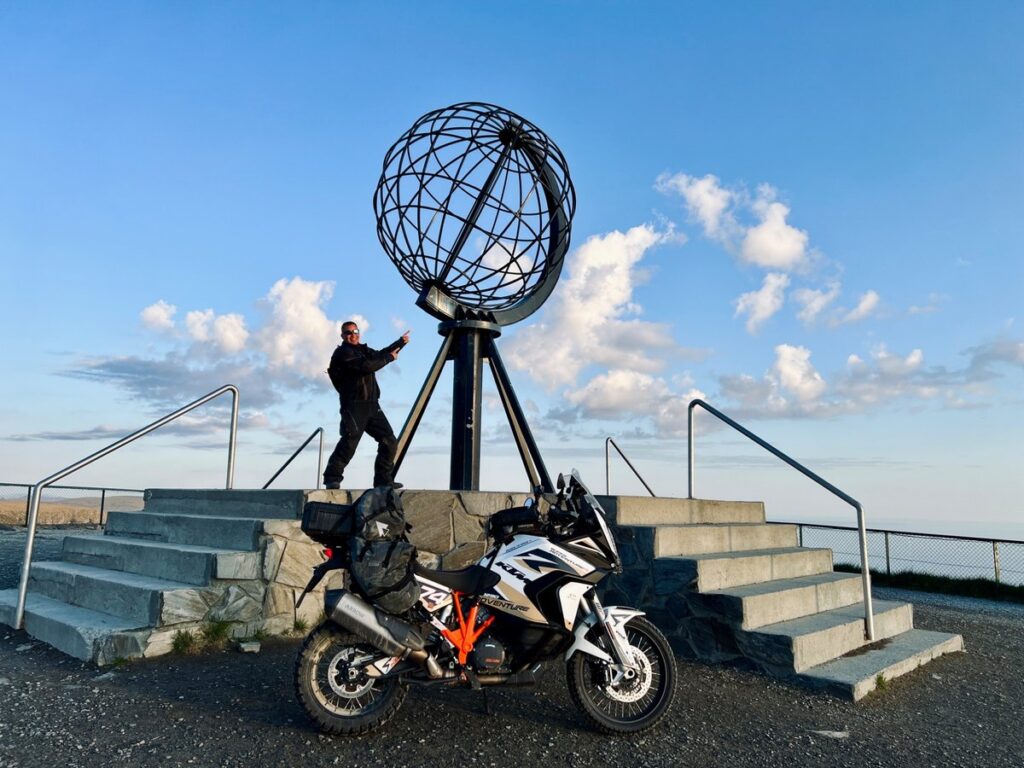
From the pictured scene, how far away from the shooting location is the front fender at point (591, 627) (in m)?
3.58

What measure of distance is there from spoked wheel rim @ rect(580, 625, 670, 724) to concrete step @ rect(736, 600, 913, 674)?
146cm

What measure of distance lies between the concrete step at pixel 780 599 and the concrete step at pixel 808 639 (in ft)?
0.24

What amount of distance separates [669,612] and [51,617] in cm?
458

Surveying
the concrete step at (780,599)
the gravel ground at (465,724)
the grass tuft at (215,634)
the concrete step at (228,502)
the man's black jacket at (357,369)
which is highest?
the man's black jacket at (357,369)

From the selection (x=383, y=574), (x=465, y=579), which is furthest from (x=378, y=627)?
(x=465, y=579)

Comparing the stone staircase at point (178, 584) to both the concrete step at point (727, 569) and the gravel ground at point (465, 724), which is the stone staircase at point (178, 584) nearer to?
the gravel ground at point (465, 724)

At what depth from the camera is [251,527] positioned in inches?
215

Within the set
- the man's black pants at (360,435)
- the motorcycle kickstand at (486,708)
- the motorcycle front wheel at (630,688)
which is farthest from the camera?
the man's black pants at (360,435)

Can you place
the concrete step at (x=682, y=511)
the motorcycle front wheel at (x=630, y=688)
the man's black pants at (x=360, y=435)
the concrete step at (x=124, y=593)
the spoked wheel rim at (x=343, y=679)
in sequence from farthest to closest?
the man's black pants at (x=360, y=435)
the concrete step at (x=682, y=511)
the concrete step at (x=124, y=593)
the motorcycle front wheel at (x=630, y=688)
the spoked wheel rim at (x=343, y=679)

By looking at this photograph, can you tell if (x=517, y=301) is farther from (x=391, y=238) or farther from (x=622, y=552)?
(x=622, y=552)

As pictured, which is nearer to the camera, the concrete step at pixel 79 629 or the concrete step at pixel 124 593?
the concrete step at pixel 79 629

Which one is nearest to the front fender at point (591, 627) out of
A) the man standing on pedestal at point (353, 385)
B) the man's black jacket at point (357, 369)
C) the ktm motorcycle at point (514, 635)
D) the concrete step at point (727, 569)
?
the ktm motorcycle at point (514, 635)

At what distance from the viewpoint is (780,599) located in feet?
17.7

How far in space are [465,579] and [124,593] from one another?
3072 millimetres
